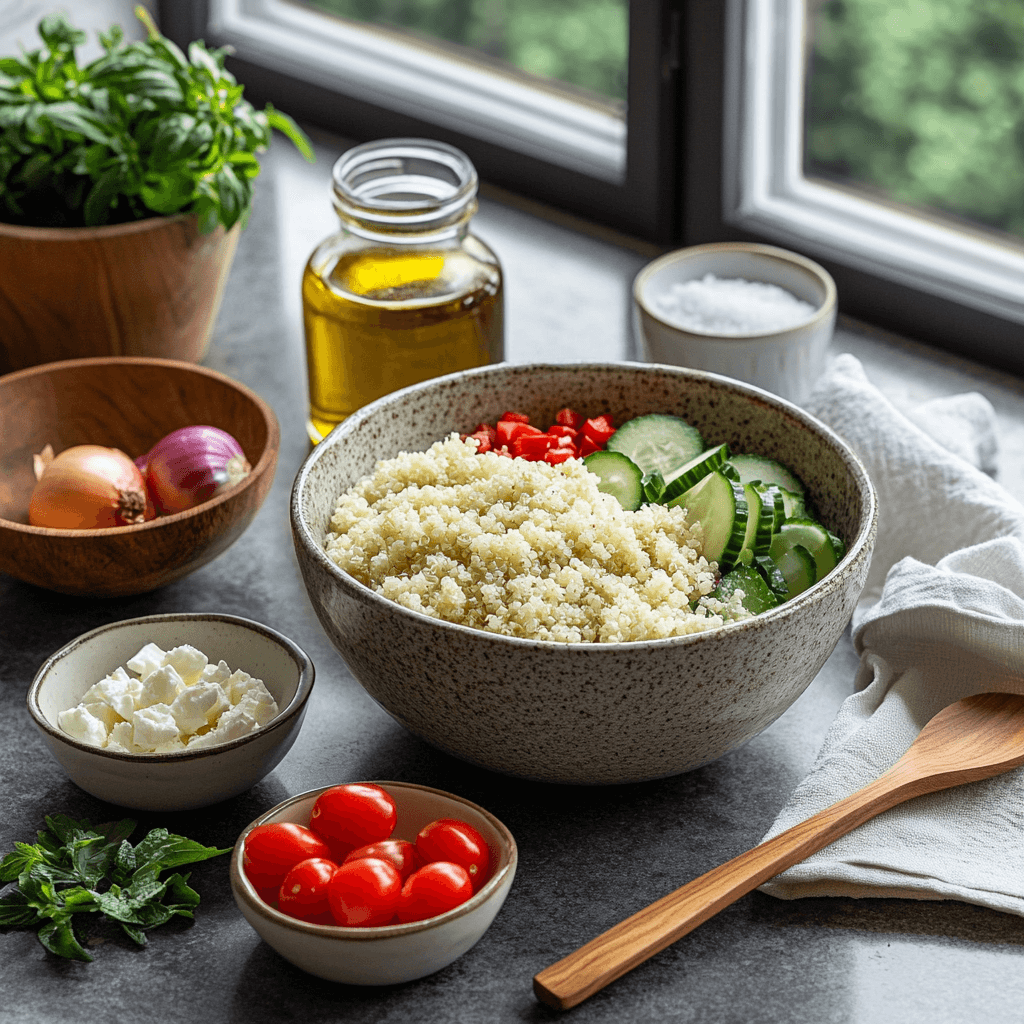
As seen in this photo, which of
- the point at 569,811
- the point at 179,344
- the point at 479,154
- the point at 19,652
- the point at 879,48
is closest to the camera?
the point at 569,811

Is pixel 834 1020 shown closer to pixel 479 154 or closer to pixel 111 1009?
pixel 111 1009

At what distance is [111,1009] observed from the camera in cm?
89

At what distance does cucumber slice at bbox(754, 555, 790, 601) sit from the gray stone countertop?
5.8 inches

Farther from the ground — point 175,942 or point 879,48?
point 175,942

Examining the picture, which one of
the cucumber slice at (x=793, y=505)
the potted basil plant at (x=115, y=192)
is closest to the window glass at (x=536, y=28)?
the potted basil plant at (x=115, y=192)

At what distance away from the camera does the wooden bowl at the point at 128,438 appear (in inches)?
46.9

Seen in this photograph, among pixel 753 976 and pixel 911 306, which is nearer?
pixel 753 976

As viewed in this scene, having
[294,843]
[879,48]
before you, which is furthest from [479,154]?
[879,48]

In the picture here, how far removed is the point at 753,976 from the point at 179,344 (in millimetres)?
1008

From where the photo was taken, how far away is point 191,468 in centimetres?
127

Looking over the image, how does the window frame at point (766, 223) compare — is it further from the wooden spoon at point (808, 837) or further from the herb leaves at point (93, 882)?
the herb leaves at point (93, 882)

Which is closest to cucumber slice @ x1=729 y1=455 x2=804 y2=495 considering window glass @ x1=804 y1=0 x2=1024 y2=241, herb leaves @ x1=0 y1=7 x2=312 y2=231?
herb leaves @ x1=0 y1=7 x2=312 y2=231

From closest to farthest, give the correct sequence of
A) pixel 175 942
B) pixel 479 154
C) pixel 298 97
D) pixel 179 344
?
pixel 175 942 → pixel 179 344 → pixel 479 154 → pixel 298 97

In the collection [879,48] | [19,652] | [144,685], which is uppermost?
[144,685]
